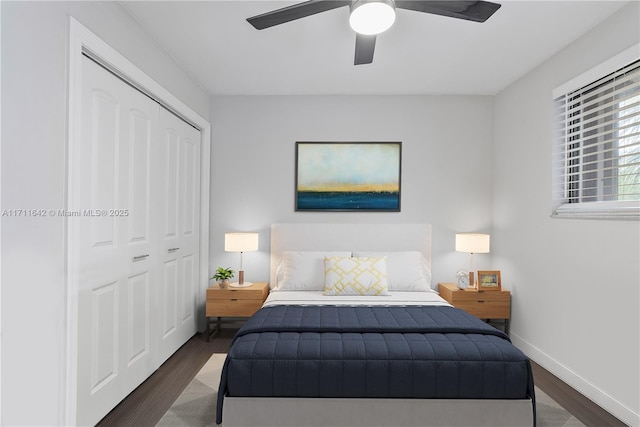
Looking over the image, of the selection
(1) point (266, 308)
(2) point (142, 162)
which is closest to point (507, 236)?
(1) point (266, 308)

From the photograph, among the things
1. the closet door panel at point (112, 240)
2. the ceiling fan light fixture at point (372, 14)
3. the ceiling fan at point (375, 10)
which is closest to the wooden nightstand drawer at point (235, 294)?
the closet door panel at point (112, 240)

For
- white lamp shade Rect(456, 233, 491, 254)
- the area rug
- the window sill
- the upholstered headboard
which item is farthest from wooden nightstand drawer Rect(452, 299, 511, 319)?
the window sill

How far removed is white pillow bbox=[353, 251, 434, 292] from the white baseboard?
1014 millimetres

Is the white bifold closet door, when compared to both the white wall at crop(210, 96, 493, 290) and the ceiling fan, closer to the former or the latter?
the white wall at crop(210, 96, 493, 290)

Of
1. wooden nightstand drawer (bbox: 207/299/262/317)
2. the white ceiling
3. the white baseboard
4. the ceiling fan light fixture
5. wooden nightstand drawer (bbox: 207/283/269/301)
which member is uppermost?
the white ceiling

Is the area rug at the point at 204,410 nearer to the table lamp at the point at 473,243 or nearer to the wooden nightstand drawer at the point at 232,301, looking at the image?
the wooden nightstand drawer at the point at 232,301

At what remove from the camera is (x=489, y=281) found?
12.1ft

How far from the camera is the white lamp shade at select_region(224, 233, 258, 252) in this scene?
3.73 meters

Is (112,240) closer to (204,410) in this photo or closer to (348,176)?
(204,410)

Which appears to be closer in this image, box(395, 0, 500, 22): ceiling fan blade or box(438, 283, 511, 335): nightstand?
box(395, 0, 500, 22): ceiling fan blade

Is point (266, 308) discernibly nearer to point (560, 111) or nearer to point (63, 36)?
point (63, 36)

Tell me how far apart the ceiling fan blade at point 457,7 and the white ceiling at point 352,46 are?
56 cm

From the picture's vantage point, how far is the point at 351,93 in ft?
13.4

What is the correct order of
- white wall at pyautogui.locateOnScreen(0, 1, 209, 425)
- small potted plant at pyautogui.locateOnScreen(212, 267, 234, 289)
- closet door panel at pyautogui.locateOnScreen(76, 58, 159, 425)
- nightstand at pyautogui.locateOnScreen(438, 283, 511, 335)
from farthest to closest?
small potted plant at pyautogui.locateOnScreen(212, 267, 234, 289), nightstand at pyautogui.locateOnScreen(438, 283, 511, 335), closet door panel at pyautogui.locateOnScreen(76, 58, 159, 425), white wall at pyautogui.locateOnScreen(0, 1, 209, 425)
